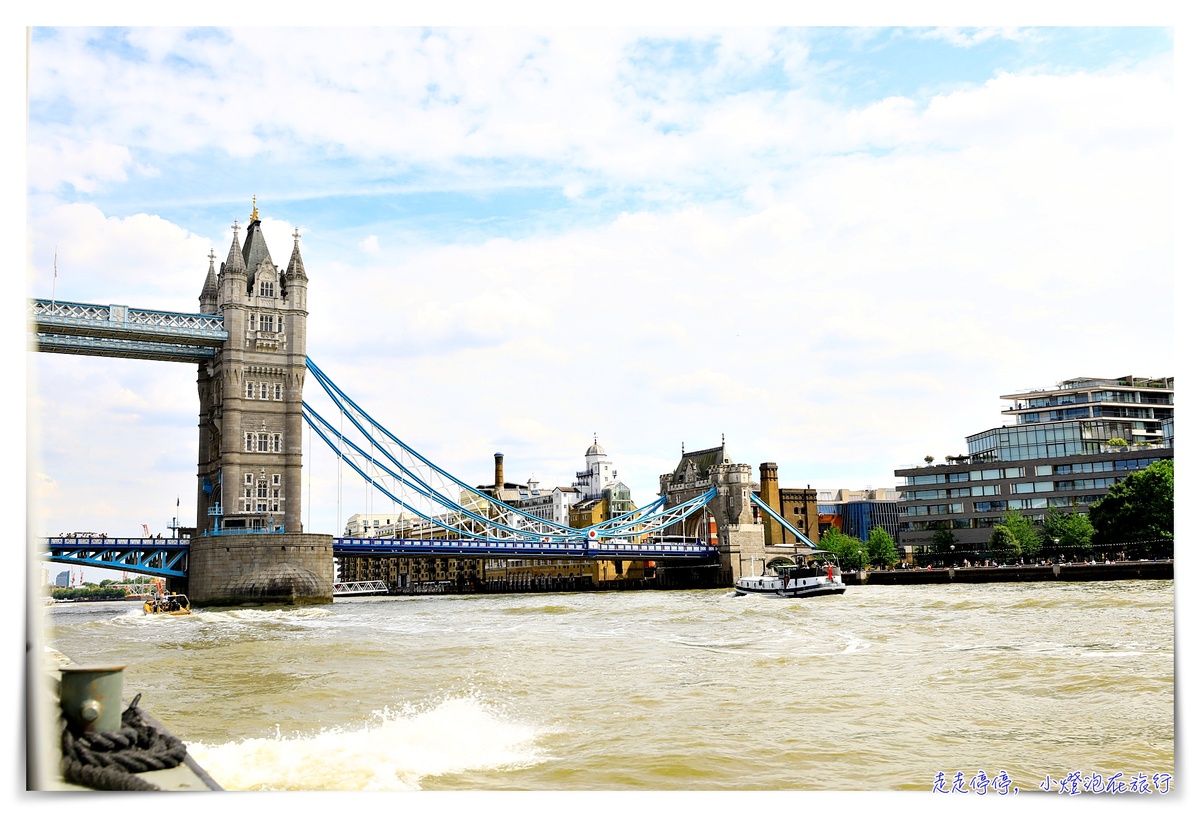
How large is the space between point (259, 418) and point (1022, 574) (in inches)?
1861

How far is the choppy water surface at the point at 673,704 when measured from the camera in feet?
36.7

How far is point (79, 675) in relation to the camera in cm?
877

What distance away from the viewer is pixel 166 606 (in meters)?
48.3

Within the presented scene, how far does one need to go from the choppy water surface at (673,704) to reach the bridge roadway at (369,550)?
17.3m

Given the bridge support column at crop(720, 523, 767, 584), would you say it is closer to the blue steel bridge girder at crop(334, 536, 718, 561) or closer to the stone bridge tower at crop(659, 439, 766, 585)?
the stone bridge tower at crop(659, 439, 766, 585)

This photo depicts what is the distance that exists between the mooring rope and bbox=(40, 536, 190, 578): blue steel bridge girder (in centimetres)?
4667

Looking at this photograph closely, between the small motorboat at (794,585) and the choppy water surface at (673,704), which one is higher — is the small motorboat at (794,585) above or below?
below

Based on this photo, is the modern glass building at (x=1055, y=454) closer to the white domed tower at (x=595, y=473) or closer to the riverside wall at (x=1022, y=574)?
the riverside wall at (x=1022, y=574)

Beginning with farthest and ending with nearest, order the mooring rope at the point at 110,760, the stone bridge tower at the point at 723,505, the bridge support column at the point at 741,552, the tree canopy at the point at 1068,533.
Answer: the stone bridge tower at the point at 723,505 < the bridge support column at the point at 741,552 < the tree canopy at the point at 1068,533 < the mooring rope at the point at 110,760

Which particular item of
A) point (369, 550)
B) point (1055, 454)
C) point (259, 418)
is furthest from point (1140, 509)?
point (259, 418)

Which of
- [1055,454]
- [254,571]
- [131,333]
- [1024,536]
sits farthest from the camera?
[1055,454]

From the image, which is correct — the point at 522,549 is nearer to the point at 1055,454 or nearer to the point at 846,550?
the point at 846,550

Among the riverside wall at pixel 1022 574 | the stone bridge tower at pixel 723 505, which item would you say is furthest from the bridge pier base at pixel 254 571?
the stone bridge tower at pixel 723 505

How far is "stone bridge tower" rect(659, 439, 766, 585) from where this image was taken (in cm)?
9194
